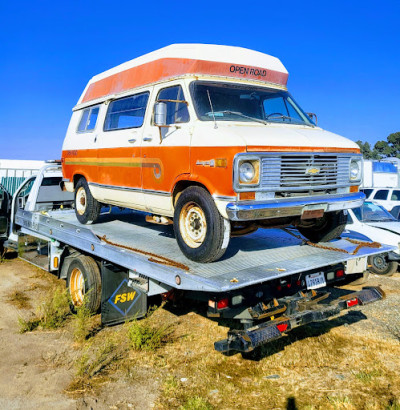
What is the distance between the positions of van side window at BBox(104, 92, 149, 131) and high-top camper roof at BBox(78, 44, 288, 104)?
18 centimetres

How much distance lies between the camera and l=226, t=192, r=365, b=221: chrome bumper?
4324 mm

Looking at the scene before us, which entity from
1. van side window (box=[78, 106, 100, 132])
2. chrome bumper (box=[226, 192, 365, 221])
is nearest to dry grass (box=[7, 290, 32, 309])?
van side window (box=[78, 106, 100, 132])

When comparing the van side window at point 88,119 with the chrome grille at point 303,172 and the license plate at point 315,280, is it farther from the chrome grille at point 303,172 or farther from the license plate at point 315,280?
the license plate at point 315,280

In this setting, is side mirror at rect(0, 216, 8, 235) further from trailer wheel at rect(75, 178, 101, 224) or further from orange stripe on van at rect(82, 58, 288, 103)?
orange stripe on van at rect(82, 58, 288, 103)

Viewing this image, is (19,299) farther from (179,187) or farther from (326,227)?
(326,227)

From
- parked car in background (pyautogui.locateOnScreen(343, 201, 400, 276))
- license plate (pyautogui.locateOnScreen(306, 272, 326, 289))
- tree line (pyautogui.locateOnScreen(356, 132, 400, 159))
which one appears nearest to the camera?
Answer: license plate (pyautogui.locateOnScreen(306, 272, 326, 289))

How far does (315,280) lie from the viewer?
197 inches

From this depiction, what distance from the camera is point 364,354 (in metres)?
5.21

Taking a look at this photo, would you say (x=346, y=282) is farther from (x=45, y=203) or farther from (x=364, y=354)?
(x=45, y=203)

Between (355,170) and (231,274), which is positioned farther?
(355,170)

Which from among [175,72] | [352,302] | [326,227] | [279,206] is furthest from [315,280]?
[175,72]

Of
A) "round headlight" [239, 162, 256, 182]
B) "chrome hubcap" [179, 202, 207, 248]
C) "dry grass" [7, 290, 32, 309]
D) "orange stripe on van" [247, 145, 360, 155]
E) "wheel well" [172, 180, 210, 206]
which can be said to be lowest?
"dry grass" [7, 290, 32, 309]

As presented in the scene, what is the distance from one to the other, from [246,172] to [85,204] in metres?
3.76

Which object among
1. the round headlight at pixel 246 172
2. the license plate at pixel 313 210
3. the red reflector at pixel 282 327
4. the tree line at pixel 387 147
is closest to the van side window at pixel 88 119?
the round headlight at pixel 246 172
